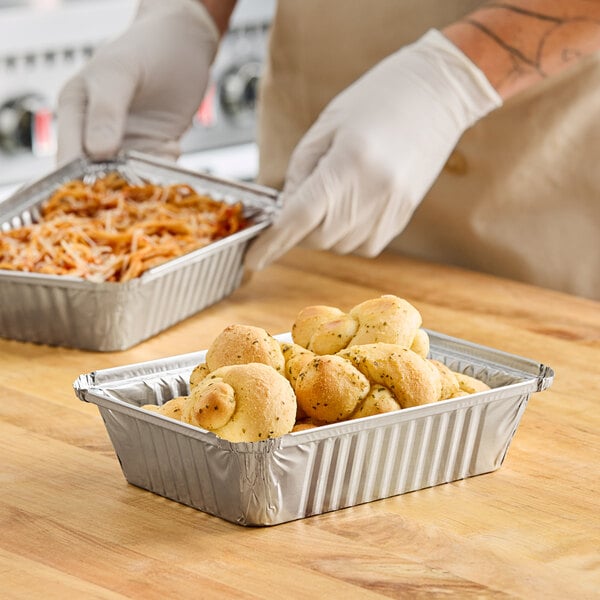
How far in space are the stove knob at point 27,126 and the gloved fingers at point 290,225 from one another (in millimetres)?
1377

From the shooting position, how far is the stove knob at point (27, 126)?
2.88 metres

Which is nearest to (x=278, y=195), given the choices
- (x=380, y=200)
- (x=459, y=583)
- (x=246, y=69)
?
(x=380, y=200)

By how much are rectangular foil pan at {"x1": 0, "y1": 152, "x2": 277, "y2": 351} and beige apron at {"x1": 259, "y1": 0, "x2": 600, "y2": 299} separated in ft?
1.40

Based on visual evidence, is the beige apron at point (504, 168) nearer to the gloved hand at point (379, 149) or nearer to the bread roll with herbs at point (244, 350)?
the gloved hand at point (379, 149)

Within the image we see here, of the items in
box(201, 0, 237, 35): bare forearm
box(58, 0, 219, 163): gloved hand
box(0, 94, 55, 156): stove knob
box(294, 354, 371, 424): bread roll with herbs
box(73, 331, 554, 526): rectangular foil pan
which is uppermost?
box(201, 0, 237, 35): bare forearm

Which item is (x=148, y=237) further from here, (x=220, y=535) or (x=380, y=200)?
(x=220, y=535)

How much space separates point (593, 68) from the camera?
1.91 m

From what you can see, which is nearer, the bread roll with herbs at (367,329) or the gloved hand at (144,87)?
the bread roll with herbs at (367,329)

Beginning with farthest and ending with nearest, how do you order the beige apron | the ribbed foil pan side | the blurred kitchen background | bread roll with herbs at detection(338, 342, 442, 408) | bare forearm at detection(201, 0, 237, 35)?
the blurred kitchen background
bare forearm at detection(201, 0, 237, 35)
the beige apron
the ribbed foil pan side
bread roll with herbs at detection(338, 342, 442, 408)

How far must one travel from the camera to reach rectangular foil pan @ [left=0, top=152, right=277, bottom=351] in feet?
4.80

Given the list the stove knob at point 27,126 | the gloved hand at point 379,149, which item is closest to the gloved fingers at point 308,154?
the gloved hand at point 379,149

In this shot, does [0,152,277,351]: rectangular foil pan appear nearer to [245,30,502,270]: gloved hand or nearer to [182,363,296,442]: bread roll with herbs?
[245,30,502,270]: gloved hand

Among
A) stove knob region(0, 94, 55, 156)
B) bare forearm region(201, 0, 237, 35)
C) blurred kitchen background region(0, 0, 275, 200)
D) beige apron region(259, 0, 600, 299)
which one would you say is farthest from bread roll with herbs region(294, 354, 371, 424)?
stove knob region(0, 94, 55, 156)

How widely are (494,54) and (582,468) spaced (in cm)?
80
